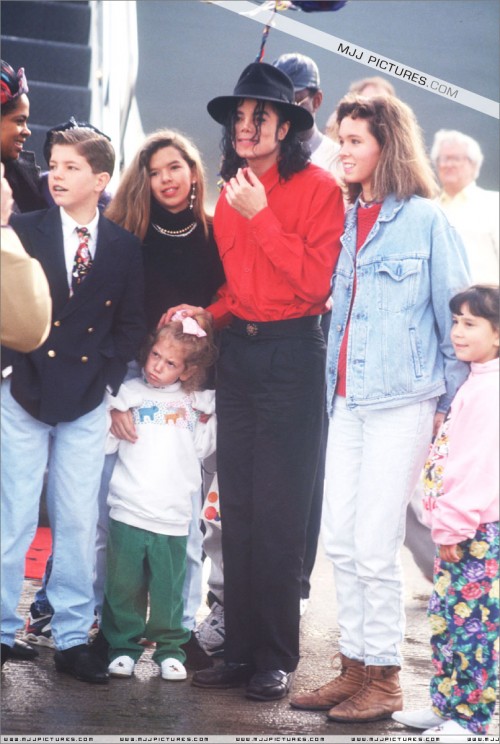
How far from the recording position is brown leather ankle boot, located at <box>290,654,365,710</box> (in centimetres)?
309

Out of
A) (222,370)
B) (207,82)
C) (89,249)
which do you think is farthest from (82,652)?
(207,82)

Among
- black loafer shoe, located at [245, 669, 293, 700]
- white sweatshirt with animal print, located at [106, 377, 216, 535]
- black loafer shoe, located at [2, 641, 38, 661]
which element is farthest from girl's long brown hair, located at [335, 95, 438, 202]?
black loafer shoe, located at [2, 641, 38, 661]

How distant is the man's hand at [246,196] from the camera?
3.06 metres

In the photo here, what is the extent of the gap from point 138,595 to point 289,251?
1096mm

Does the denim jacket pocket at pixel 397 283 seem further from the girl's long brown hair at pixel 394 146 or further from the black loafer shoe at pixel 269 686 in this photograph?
the black loafer shoe at pixel 269 686

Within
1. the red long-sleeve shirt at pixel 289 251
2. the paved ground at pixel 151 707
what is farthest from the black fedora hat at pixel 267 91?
the paved ground at pixel 151 707

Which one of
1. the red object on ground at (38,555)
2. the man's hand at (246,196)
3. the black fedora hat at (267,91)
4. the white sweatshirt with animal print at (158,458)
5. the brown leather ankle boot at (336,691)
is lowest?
the brown leather ankle boot at (336,691)

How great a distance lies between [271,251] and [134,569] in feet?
3.32

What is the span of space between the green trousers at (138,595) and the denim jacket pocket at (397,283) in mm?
957

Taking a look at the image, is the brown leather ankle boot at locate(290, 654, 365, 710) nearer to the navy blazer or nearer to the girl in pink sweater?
the girl in pink sweater

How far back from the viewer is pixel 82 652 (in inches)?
126

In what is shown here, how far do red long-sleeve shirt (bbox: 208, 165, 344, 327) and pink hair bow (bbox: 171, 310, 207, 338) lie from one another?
11 centimetres

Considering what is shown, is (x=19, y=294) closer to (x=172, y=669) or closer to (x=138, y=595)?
(x=138, y=595)

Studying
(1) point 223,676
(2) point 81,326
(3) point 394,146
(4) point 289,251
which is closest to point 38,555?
(1) point 223,676
